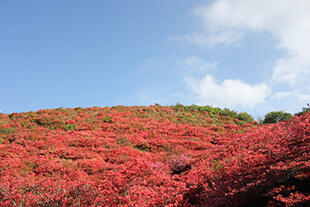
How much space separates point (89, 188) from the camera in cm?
719

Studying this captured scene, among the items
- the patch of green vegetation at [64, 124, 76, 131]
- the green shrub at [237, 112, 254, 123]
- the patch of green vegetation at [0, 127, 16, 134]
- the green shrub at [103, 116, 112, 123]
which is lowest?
the patch of green vegetation at [0, 127, 16, 134]

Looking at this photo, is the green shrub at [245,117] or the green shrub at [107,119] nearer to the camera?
the green shrub at [107,119]

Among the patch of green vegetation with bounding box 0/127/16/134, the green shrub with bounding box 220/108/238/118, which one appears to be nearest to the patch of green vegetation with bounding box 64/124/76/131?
the patch of green vegetation with bounding box 0/127/16/134

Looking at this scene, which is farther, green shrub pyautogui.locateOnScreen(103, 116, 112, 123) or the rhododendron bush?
green shrub pyautogui.locateOnScreen(103, 116, 112, 123)

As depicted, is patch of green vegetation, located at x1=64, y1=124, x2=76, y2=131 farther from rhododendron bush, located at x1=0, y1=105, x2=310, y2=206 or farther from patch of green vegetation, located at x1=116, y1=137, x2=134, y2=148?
patch of green vegetation, located at x1=116, y1=137, x2=134, y2=148

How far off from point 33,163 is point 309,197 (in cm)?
1100

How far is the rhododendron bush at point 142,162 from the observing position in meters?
5.77

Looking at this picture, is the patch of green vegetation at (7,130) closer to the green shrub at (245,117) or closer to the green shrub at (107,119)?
the green shrub at (107,119)

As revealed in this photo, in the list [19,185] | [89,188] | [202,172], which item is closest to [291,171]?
[202,172]

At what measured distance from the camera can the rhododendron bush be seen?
5770 millimetres

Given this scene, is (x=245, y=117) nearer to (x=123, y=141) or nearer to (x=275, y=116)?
(x=275, y=116)

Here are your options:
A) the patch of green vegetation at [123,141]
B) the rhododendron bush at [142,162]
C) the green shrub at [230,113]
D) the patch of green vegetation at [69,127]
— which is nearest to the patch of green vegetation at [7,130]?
the rhododendron bush at [142,162]

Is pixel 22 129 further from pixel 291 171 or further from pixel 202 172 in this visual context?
pixel 291 171

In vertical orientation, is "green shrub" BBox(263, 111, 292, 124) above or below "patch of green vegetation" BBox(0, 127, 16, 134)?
above
